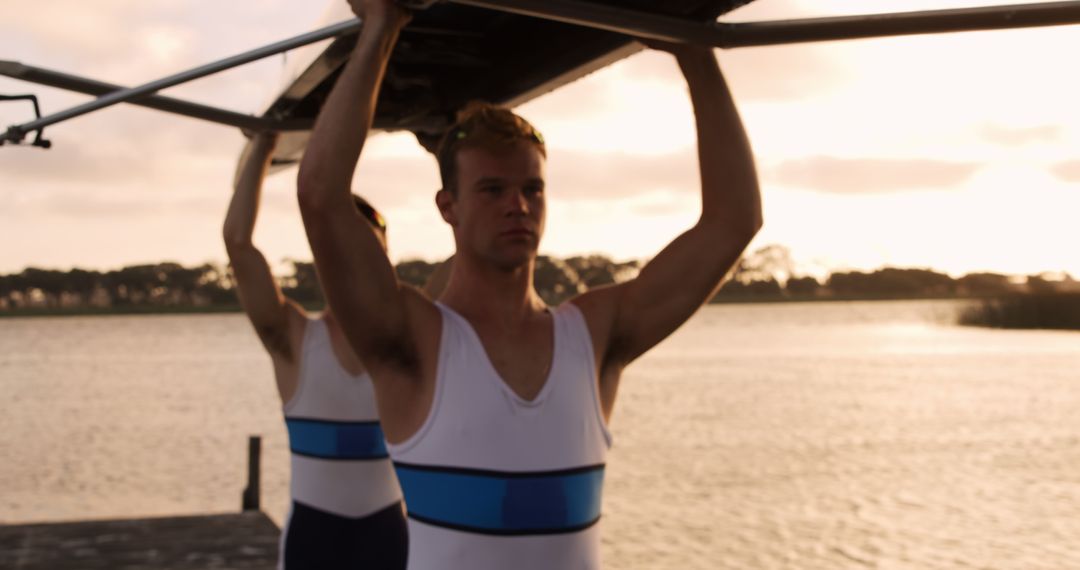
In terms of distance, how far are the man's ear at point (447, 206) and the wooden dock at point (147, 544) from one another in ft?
24.2

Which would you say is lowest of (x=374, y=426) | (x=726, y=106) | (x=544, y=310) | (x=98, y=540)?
(x=98, y=540)

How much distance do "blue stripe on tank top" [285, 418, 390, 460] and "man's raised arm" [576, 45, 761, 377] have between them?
5.56ft

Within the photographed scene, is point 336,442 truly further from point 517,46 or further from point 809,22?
point 809,22

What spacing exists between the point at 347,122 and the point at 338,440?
206cm

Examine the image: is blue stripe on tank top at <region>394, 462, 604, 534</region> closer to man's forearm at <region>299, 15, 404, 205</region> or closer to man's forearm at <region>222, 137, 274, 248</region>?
man's forearm at <region>299, 15, 404, 205</region>

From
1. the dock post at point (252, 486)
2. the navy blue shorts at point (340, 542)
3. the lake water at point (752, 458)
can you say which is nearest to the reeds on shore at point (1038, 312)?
the lake water at point (752, 458)

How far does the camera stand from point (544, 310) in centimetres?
239

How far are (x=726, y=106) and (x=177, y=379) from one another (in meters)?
56.6

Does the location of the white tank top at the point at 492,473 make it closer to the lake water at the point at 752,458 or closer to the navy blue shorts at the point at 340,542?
the navy blue shorts at the point at 340,542

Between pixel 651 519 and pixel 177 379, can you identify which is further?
pixel 177 379

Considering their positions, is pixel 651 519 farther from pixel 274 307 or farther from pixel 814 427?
pixel 274 307

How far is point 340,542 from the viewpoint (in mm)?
3883

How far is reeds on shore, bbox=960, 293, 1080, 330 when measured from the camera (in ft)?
192

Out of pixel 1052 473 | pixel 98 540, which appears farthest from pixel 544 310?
pixel 1052 473
